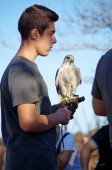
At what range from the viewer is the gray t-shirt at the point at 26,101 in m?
2.48

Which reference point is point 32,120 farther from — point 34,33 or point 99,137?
point 99,137

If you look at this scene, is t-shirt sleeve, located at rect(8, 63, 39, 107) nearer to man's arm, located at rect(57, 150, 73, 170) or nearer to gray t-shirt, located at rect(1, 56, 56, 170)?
gray t-shirt, located at rect(1, 56, 56, 170)

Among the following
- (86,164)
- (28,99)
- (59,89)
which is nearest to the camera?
(28,99)

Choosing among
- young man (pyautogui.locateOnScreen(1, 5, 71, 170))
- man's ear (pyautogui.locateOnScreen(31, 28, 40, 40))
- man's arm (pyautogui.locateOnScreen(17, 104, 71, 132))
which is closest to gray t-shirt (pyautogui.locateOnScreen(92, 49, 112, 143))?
young man (pyautogui.locateOnScreen(1, 5, 71, 170))

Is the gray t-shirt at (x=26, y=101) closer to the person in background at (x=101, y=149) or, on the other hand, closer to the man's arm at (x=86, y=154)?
the person in background at (x=101, y=149)

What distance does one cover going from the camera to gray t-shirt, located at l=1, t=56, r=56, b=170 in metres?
2.48

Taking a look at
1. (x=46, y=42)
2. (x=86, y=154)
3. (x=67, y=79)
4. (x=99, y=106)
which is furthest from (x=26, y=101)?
(x=86, y=154)

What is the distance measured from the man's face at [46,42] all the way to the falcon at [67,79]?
21.4 inches

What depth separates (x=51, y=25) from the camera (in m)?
2.74

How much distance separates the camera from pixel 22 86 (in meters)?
2.50

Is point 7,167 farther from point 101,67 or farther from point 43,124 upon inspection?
point 101,67

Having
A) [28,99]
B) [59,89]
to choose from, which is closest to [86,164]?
[59,89]

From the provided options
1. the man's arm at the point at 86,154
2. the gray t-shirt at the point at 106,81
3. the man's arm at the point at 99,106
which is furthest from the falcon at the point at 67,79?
the man's arm at the point at 86,154

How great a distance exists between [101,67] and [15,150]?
74 centimetres
